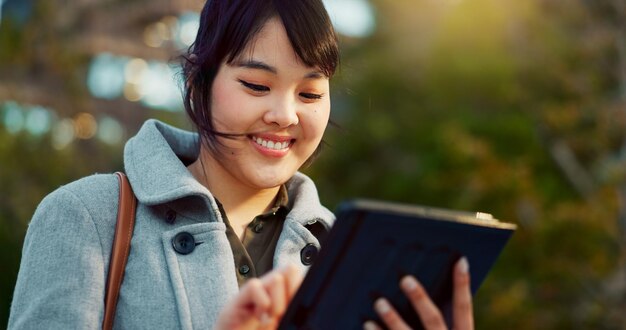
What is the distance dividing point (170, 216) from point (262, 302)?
56 centimetres

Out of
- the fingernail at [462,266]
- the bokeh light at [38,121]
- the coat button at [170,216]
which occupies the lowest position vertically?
the coat button at [170,216]

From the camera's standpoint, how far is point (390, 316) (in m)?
1.76

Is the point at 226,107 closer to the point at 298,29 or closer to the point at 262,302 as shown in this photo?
the point at 298,29

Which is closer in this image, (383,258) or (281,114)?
(383,258)

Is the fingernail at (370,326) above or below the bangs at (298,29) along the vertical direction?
below

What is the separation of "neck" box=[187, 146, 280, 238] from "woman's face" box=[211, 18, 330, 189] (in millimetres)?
44

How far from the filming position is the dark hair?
6.85 ft

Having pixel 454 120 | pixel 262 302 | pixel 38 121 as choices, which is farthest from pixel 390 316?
pixel 38 121

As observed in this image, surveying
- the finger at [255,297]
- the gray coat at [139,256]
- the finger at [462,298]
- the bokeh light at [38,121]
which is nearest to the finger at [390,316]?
the finger at [462,298]

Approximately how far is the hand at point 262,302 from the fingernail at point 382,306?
17 cm

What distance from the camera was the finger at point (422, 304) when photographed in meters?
1.76

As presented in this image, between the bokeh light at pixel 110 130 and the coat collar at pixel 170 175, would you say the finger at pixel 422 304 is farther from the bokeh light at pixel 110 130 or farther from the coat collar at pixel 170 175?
the bokeh light at pixel 110 130

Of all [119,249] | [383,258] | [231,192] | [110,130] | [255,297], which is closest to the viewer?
[255,297]

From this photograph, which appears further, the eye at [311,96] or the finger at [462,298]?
the eye at [311,96]
